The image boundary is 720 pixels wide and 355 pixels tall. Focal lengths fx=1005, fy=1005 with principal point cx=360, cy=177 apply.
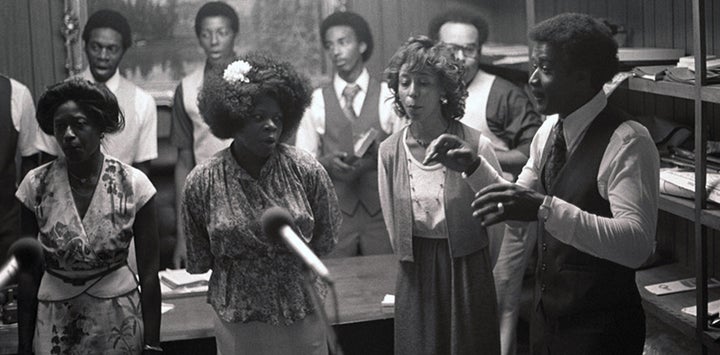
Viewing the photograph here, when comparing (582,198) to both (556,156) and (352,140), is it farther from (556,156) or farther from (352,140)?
(352,140)

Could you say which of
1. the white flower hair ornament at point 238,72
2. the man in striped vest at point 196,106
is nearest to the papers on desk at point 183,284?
the man in striped vest at point 196,106

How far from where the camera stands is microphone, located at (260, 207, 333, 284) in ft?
5.39

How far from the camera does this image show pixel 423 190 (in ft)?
10.5

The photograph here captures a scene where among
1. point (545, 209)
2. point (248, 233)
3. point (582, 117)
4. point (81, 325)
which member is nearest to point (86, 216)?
point (81, 325)

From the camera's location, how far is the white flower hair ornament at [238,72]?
111 inches

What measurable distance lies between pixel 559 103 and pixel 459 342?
97 centimetres

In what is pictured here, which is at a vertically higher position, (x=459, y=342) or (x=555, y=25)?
(x=555, y=25)

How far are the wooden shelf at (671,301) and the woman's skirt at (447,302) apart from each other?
21.2 inches

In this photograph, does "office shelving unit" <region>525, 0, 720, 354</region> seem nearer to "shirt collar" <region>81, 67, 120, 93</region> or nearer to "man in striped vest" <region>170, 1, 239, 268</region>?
"man in striped vest" <region>170, 1, 239, 268</region>

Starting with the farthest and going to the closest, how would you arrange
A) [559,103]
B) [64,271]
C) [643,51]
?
[643,51]
[64,271]
[559,103]

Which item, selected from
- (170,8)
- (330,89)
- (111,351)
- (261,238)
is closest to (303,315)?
(261,238)

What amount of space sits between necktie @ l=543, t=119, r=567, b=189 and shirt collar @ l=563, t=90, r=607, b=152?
3cm

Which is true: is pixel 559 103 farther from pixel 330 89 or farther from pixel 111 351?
pixel 330 89

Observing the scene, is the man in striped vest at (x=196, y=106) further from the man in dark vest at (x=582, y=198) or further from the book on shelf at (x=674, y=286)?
the man in dark vest at (x=582, y=198)
